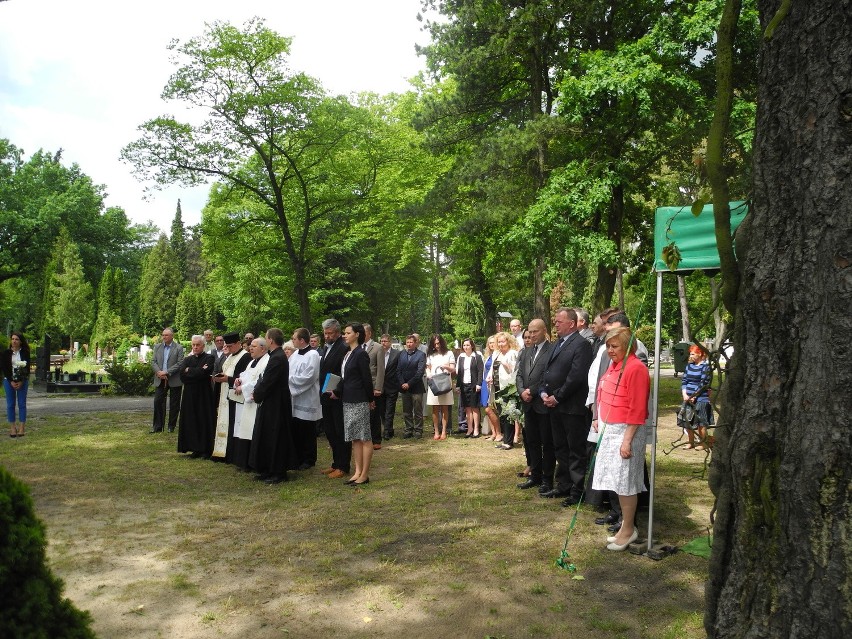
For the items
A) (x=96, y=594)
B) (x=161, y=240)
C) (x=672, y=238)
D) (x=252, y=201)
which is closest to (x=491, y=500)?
(x=672, y=238)

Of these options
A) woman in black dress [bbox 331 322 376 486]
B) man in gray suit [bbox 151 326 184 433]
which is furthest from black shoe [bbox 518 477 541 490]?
man in gray suit [bbox 151 326 184 433]

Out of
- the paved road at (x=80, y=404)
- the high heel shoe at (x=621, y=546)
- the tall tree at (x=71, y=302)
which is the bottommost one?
the high heel shoe at (x=621, y=546)

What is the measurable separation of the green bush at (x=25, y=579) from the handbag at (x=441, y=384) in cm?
1047

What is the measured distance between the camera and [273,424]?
8875 millimetres

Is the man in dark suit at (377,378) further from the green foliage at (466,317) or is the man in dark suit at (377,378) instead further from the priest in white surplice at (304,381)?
the green foliage at (466,317)

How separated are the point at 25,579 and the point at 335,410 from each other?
6.59m

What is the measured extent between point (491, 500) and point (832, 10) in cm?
614

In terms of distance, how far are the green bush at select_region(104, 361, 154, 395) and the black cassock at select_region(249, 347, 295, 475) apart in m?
14.2

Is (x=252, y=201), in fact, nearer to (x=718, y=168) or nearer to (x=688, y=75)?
(x=688, y=75)

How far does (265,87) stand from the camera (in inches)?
768

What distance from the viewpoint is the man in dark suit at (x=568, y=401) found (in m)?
7.15

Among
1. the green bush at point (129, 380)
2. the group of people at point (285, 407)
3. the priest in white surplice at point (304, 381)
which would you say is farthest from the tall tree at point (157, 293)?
the priest in white surplice at point (304, 381)

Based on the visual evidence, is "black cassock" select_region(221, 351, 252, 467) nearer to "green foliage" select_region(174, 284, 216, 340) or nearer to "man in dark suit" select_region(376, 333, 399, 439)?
"man in dark suit" select_region(376, 333, 399, 439)

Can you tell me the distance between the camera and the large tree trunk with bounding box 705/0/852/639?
227 centimetres
